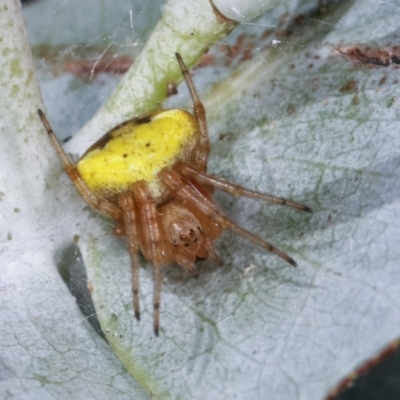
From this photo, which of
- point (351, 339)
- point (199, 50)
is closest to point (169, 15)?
point (199, 50)

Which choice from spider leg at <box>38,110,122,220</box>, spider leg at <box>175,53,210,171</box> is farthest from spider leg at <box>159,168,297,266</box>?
spider leg at <box>38,110,122,220</box>

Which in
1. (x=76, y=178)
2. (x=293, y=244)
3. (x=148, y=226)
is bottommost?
(x=148, y=226)

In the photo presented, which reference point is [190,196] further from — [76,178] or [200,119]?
[76,178]

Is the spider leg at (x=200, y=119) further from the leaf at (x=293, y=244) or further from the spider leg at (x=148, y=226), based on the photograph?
the spider leg at (x=148, y=226)

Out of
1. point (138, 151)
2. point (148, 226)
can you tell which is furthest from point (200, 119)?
point (148, 226)

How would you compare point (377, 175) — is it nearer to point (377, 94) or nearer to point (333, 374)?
point (377, 94)

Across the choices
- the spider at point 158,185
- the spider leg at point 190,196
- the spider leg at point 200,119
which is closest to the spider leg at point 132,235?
the spider at point 158,185
